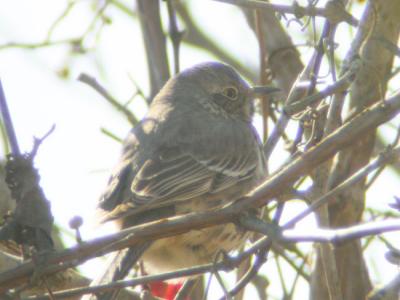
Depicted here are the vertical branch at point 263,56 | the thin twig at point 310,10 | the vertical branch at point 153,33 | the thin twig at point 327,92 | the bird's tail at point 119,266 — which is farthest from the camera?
the vertical branch at point 153,33

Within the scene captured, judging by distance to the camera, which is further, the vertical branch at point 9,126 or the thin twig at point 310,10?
the thin twig at point 310,10

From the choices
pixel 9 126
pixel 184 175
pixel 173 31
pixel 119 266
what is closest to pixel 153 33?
pixel 173 31

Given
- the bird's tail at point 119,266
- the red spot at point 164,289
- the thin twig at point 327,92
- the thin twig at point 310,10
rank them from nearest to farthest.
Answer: the thin twig at point 327,92, the thin twig at point 310,10, the bird's tail at point 119,266, the red spot at point 164,289

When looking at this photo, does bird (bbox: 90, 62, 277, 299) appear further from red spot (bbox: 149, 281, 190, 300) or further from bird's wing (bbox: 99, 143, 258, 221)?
red spot (bbox: 149, 281, 190, 300)

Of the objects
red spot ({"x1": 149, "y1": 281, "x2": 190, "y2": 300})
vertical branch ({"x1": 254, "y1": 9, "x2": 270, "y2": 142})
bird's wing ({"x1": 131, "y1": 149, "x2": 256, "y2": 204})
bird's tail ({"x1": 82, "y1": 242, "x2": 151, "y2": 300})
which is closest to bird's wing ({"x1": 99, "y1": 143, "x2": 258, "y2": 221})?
bird's wing ({"x1": 131, "y1": 149, "x2": 256, "y2": 204})

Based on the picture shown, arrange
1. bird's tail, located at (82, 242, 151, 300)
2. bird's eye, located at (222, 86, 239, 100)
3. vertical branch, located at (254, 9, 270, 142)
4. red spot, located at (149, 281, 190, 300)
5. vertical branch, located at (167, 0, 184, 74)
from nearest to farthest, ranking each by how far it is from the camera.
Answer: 1. bird's tail, located at (82, 242, 151, 300)
2. red spot, located at (149, 281, 190, 300)
3. vertical branch, located at (254, 9, 270, 142)
4. vertical branch, located at (167, 0, 184, 74)
5. bird's eye, located at (222, 86, 239, 100)

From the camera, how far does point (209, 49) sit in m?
7.62

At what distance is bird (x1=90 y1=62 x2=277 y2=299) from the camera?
520 centimetres

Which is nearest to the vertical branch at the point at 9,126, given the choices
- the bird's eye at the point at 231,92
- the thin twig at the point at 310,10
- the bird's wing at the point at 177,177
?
the thin twig at the point at 310,10

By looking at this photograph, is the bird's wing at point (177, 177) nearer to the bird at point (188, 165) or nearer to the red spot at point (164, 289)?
the bird at point (188, 165)

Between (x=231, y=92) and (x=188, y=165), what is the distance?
1548 millimetres

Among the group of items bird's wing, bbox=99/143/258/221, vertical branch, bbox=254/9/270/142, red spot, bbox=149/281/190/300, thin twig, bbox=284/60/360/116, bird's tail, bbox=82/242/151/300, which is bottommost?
thin twig, bbox=284/60/360/116

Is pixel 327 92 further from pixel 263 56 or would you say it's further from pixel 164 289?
pixel 164 289

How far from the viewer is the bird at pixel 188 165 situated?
520 centimetres
